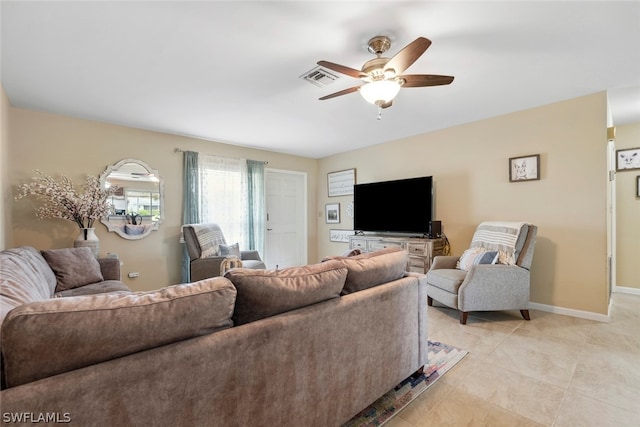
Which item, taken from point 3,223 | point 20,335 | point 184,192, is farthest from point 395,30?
→ point 3,223

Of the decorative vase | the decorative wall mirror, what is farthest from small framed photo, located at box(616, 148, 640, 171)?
the decorative vase

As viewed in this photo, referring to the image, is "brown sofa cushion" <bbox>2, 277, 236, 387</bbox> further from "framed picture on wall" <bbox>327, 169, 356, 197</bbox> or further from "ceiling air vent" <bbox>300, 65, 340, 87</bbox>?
"framed picture on wall" <bbox>327, 169, 356, 197</bbox>

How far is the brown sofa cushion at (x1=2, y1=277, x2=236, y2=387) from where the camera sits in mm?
725

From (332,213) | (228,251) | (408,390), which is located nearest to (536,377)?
(408,390)

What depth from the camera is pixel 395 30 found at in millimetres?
1881

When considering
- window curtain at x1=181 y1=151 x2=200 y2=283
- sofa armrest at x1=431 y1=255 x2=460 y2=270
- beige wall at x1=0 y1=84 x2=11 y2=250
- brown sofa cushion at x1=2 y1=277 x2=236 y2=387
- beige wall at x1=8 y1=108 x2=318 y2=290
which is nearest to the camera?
brown sofa cushion at x1=2 y1=277 x2=236 y2=387

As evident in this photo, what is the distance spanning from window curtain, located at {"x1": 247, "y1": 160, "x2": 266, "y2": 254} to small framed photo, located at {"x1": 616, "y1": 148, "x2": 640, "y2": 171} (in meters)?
5.33

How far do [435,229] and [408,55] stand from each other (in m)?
2.66

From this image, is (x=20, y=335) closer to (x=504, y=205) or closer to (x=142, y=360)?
(x=142, y=360)

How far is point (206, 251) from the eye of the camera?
12.2 feet

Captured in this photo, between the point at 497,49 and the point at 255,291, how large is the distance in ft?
7.99

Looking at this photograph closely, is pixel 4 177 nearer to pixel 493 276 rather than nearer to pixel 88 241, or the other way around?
pixel 88 241

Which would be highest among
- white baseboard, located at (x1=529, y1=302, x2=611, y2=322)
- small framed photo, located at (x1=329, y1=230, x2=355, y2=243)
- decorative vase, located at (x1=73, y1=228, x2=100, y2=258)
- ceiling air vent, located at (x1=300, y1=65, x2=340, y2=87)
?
ceiling air vent, located at (x1=300, y1=65, x2=340, y2=87)

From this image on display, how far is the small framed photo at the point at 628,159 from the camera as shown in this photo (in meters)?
3.70
